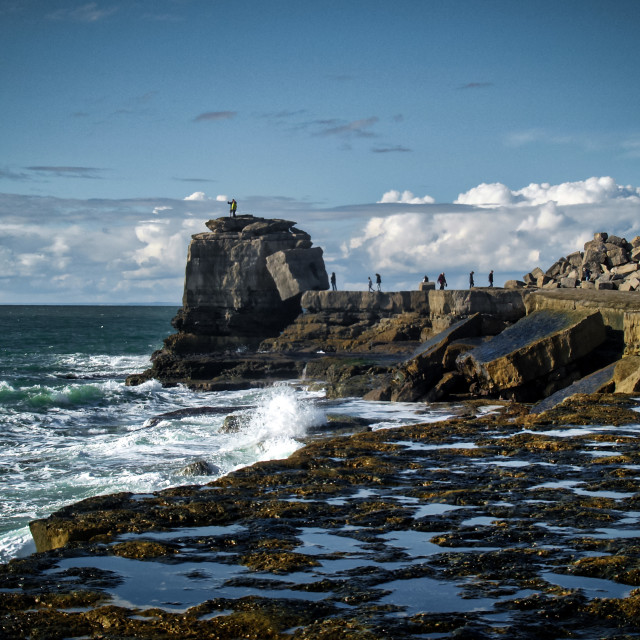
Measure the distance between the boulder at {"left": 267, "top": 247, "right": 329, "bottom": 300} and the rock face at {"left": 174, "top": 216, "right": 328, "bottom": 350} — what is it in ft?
0.18

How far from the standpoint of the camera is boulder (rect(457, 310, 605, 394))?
12.0 m

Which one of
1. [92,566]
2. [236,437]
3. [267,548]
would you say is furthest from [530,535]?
[236,437]

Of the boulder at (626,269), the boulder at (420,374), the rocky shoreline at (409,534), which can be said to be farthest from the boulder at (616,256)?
the rocky shoreline at (409,534)

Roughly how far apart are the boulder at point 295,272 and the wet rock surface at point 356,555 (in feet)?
72.5

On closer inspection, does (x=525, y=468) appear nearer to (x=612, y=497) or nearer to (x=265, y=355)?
(x=612, y=497)

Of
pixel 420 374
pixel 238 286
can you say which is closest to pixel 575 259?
pixel 238 286

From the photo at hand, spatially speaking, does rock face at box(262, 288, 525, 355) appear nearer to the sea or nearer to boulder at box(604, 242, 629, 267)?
the sea

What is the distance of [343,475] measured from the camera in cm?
705

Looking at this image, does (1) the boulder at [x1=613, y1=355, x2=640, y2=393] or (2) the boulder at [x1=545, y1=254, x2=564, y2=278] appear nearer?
(1) the boulder at [x1=613, y1=355, x2=640, y2=393]

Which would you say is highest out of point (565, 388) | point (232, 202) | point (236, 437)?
point (232, 202)

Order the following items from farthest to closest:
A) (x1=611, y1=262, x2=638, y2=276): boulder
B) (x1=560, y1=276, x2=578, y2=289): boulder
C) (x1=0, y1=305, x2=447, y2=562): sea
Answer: (x1=560, y1=276, x2=578, y2=289): boulder → (x1=611, y1=262, x2=638, y2=276): boulder → (x1=0, y1=305, x2=447, y2=562): sea

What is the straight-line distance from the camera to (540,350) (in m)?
12.1

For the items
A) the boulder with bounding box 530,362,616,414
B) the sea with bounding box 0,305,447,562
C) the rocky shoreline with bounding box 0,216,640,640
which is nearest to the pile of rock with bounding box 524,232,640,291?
the sea with bounding box 0,305,447,562

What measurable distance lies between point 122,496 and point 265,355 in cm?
1946
